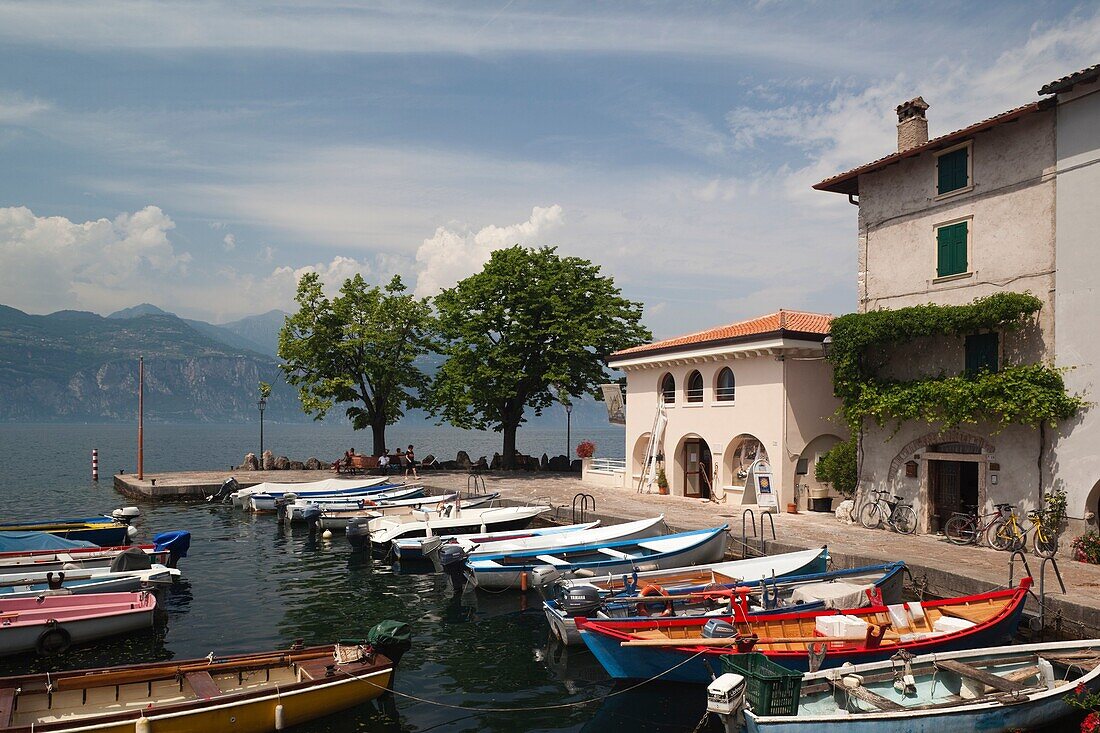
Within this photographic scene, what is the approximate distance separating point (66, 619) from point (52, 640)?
0.41 m

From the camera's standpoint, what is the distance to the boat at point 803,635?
11.9m

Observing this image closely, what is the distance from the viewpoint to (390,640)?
1223 cm

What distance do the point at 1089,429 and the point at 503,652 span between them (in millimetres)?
15200

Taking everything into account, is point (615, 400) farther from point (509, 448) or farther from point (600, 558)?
point (600, 558)

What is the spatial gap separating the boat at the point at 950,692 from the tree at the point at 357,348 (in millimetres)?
33761

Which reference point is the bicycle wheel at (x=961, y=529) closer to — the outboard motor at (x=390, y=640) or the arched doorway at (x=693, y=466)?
the arched doorway at (x=693, y=466)

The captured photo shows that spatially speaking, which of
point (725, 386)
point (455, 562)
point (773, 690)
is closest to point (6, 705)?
point (455, 562)

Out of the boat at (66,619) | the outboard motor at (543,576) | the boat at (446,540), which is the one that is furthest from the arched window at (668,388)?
the boat at (66,619)

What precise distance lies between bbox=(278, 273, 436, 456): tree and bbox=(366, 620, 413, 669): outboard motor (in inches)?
1151

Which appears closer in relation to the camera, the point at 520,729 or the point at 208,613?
the point at 520,729

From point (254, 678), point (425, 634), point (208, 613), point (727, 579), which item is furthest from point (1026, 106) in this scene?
point (208, 613)

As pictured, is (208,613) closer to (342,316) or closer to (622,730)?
(622,730)

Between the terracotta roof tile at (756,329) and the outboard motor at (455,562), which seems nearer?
the outboard motor at (455,562)

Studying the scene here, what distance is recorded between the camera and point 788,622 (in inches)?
519
